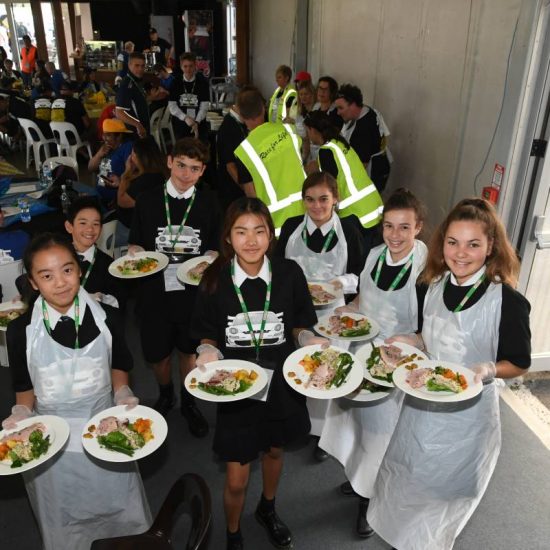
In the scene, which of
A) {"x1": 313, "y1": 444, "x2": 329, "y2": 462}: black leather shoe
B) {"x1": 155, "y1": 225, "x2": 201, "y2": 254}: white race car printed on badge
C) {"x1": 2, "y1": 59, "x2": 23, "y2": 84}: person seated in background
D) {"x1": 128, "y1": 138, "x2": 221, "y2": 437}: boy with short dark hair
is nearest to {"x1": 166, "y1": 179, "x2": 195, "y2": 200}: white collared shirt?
{"x1": 128, "y1": 138, "x2": 221, "y2": 437}: boy with short dark hair

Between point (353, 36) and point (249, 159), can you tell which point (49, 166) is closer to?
point (249, 159)

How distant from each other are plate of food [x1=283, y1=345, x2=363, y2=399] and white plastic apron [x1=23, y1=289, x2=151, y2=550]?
713 millimetres

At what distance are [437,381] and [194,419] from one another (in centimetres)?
167

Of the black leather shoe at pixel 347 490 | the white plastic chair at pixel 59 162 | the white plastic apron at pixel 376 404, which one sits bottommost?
the black leather shoe at pixel 347 490

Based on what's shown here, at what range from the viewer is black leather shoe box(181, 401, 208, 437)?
10.3 feet

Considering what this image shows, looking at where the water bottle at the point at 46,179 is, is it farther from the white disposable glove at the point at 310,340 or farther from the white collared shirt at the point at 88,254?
the white disposable glove at the point at 310,340

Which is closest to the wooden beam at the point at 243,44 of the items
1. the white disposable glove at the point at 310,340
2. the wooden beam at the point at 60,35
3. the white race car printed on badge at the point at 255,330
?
the wooden beam at the point at 60,35

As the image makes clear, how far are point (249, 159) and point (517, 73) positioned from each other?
174cm

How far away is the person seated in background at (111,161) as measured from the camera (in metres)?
4.48

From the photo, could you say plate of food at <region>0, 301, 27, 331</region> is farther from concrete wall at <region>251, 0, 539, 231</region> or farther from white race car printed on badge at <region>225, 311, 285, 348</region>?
concrete wall at <region>251, 0, 539, 231</region>

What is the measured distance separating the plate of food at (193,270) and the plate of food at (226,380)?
2.20 ft

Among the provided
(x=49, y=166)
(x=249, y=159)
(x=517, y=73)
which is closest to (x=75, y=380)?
(x=249, y=159)

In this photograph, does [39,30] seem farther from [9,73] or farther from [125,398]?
[125,398]

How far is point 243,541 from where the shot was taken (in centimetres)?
246
